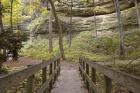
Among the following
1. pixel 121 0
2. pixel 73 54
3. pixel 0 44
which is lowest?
pixel 73 54

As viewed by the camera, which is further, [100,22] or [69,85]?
[100,22]

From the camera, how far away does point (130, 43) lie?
38625 mm

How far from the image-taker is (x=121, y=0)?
156 ft

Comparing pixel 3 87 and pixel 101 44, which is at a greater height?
pixel 3 87

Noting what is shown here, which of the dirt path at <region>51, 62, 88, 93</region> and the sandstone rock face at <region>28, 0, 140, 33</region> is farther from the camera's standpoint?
the sandstone rock face at <region>28, 0, 140, 33</region>

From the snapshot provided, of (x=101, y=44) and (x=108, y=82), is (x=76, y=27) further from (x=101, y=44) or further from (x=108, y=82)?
(x=108, y=82)

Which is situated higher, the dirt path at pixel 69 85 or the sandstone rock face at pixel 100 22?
the sandstone rock face at pixel 100 22

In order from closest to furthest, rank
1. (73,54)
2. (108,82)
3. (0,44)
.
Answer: (108,82) < (0,44) < (73,54)

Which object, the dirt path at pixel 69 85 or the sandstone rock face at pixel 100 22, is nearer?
the dirt path at pixel 69 85

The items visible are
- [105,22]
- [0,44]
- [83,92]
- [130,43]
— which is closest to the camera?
[83,92]

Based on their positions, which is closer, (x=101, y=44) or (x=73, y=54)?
(x=73, y=54)

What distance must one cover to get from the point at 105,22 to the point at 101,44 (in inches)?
221

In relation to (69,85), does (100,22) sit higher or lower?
higher

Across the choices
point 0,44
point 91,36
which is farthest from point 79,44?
point 0,44
